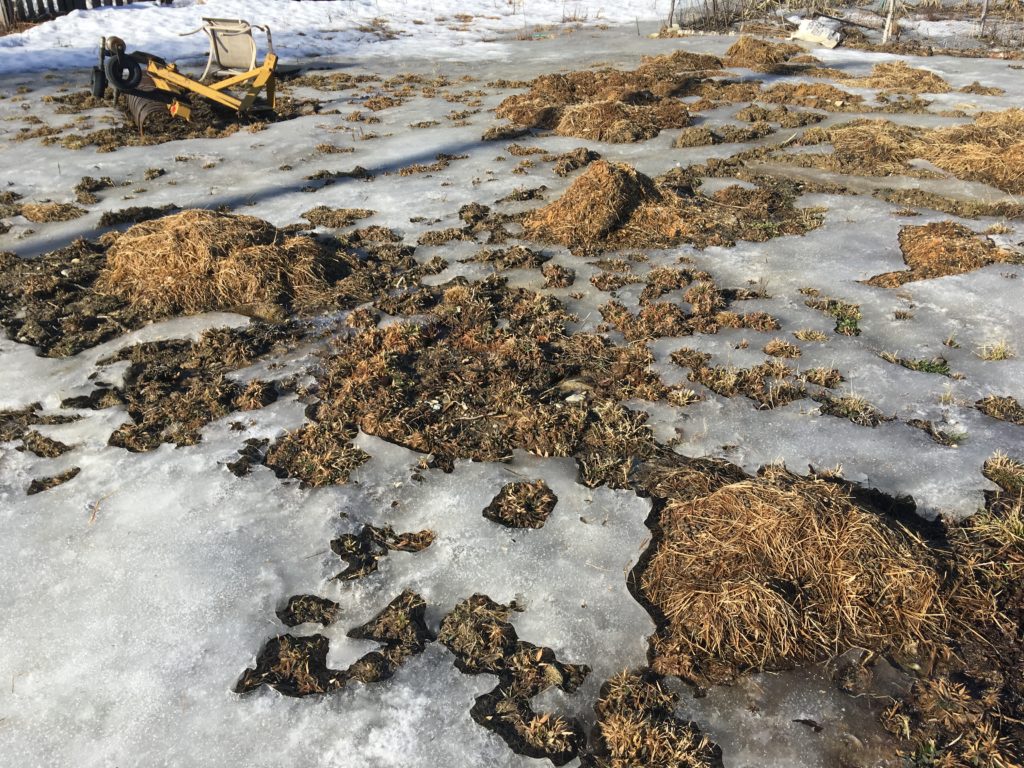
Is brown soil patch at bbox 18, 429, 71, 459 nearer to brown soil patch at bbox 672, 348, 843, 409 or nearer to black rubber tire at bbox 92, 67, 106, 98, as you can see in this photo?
brown soil patch at bbox 672, 348, 843, 409

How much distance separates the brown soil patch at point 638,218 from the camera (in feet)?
28.4

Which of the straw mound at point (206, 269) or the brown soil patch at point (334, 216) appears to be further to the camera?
the brown soil patch at point (334, 216)

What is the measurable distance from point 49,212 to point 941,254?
11877 mm

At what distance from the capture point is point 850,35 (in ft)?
71.9

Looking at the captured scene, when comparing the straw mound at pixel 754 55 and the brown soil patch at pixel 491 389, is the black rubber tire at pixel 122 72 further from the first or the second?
the straw mound at pixel 754 55

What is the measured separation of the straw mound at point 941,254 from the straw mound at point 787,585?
14.8 feet

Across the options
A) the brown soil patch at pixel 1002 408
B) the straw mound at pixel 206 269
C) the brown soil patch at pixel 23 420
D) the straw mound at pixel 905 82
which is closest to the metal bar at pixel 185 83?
the straw mound at pixel 206 269

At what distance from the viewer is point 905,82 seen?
15516mm

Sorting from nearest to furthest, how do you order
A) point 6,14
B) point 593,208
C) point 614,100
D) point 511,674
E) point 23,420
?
point 511,674 → point 23,420 → point 593,208 → point 614,100 → point 6,14

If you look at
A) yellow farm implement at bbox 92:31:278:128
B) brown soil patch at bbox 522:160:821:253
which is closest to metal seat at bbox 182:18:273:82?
yellow farm implement at bbox 92:31:278:128

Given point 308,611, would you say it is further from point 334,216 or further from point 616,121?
point 616,121

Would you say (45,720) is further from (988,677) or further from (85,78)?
(85,78)

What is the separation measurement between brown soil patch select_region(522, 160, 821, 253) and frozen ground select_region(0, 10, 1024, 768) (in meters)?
0.38

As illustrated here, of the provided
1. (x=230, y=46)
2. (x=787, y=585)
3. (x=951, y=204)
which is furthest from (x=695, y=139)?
(x=787, y=585)
